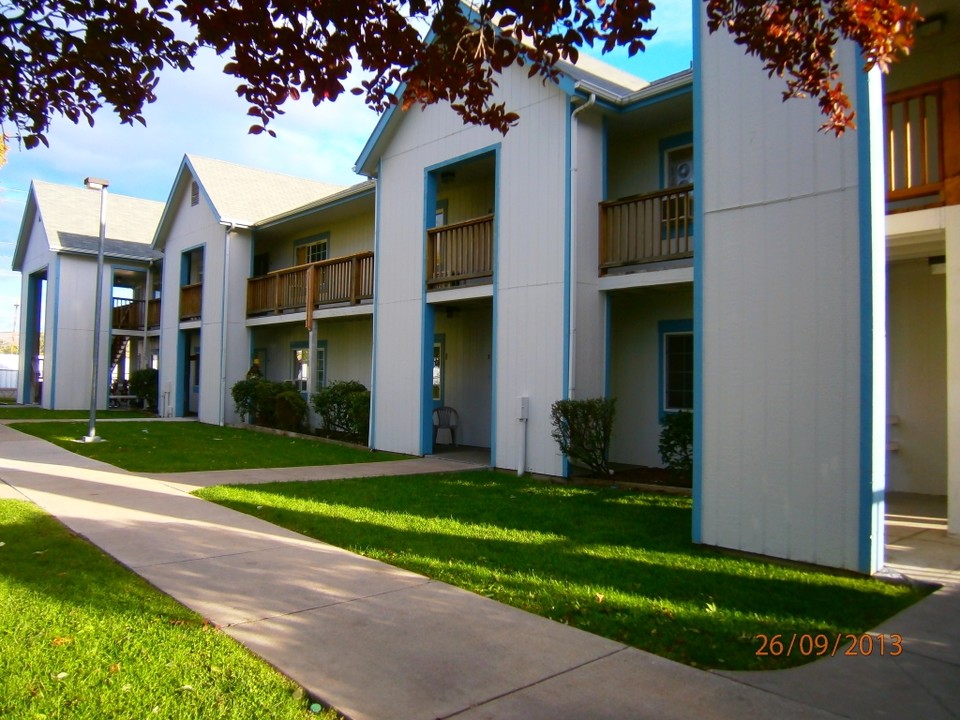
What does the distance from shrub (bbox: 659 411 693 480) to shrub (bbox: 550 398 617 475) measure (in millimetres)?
833

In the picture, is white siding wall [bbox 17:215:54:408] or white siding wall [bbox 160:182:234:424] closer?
white siding wall [bbox 160:182:234:424]

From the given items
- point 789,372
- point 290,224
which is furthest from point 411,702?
point 290,224

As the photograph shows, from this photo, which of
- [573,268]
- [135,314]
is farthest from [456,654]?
[135,314]

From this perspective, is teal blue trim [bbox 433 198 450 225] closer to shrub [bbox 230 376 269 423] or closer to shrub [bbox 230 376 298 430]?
shrub [bbox 230 376 298 430]

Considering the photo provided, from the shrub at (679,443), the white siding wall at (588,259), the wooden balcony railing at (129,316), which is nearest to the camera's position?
the shrub at (679,443)

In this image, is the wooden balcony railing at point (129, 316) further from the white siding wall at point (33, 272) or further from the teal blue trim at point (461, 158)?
the teal blue trim at point (461, 158)

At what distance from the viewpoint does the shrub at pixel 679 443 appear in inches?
395

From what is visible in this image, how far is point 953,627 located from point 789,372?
2272mm

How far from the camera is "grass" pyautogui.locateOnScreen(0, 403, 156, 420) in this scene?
73.0 ft

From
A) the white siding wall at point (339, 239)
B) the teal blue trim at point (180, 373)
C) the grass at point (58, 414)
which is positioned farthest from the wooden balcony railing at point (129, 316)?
the white siding wall at point (339, 239)

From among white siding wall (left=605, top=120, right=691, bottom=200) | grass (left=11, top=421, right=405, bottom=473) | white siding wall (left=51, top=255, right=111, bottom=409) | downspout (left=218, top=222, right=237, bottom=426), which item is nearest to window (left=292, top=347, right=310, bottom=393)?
downspout (left=218, top=222, right=237, bottom=426)

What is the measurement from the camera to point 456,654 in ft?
13.7

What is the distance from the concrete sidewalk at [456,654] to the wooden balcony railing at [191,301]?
16820 mm

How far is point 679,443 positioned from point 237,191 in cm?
1695
